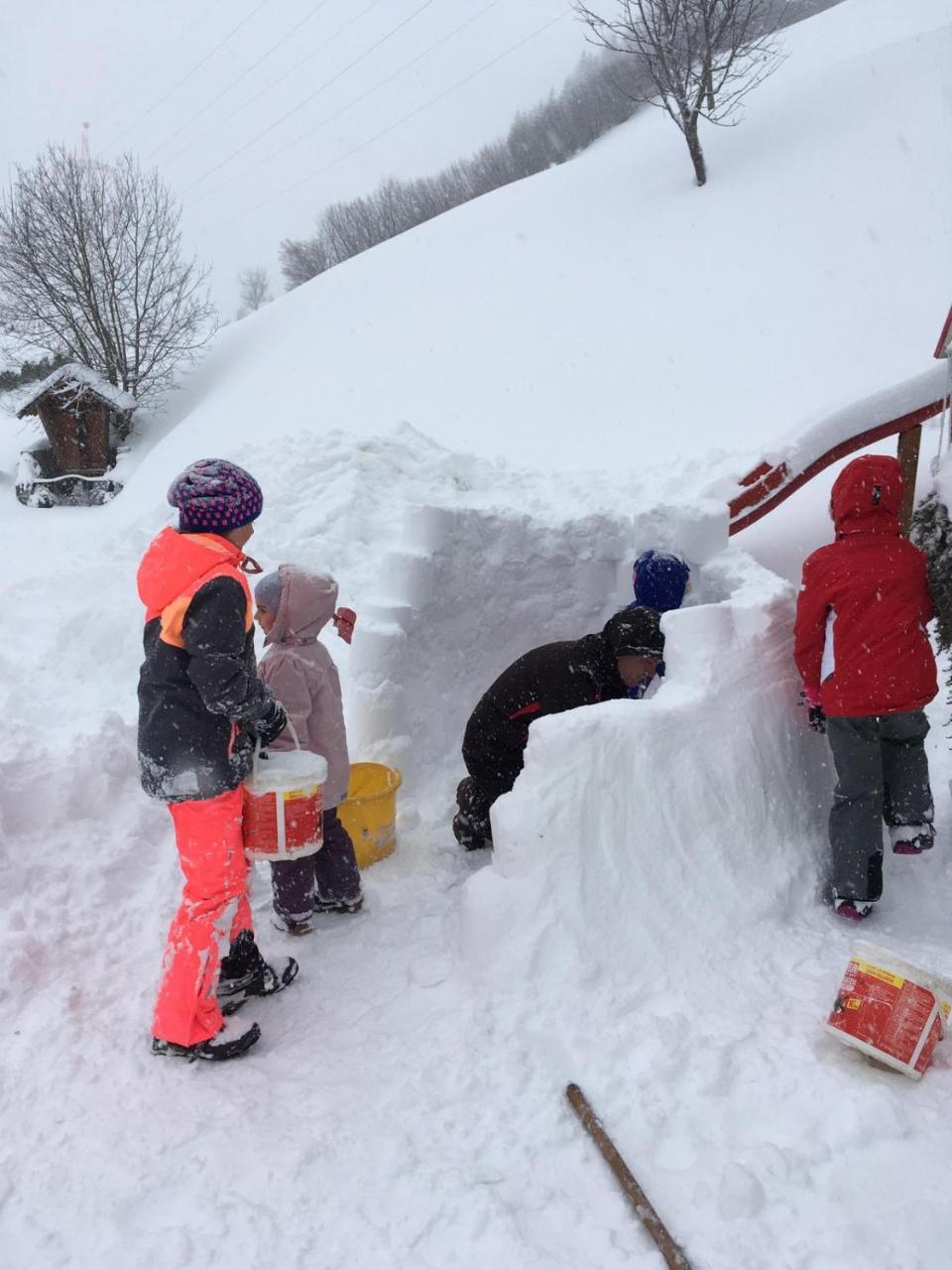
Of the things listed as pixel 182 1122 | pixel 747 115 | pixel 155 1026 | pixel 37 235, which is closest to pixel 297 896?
pixel 155 1026

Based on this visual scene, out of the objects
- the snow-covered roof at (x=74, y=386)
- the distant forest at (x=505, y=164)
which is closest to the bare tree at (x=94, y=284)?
the snow-covered roof at (x=74, y=386)

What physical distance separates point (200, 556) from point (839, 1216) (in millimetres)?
2248

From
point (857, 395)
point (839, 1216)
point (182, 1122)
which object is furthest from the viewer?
point (857, 395)

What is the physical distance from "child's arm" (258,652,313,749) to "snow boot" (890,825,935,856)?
222cm

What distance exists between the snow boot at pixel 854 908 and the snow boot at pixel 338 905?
1.74 meters

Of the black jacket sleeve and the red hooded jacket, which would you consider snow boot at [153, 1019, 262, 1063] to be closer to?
the black jacket sleeve

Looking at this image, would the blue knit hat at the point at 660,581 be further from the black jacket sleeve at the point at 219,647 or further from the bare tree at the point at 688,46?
the bare tree at the point at 688,46

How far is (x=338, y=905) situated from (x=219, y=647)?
4.37ft

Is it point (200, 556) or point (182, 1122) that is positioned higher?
point (200, 556)

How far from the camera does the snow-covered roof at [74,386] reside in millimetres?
Answer: 16734

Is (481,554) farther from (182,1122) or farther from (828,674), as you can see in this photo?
(182,1122)

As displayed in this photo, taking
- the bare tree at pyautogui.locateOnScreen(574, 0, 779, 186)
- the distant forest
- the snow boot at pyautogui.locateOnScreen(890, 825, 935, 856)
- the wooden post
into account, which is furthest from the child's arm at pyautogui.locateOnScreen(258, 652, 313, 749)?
the distant forest

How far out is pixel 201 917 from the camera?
240cm

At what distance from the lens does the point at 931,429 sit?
609cm
